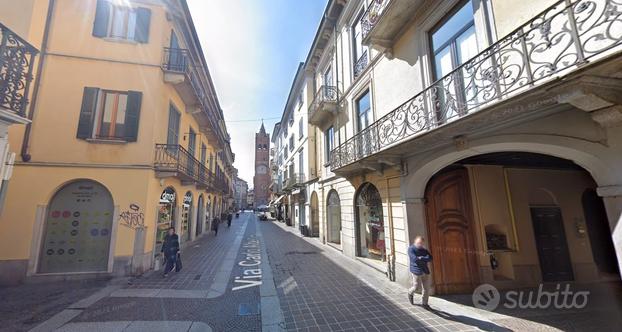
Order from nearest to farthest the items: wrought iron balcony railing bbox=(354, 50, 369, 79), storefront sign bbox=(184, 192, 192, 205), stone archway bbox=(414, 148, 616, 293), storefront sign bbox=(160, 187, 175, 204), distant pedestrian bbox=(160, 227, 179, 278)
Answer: stone archway bbox=(414, 148, 616, 293), distant pedestrian bbox=(160, 227, 179, 278), wrought iron balcony railing bbox=(354, 50, 369, 79), storefront sign bbox=(160, 187, 175, 204), storefront sign bbox=(184, 192, 192, 205)

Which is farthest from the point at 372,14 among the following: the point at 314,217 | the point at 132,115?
the point at 314,217

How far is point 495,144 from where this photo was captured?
4.39 meters

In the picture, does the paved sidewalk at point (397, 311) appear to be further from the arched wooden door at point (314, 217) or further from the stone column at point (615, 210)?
the arched wooden door at point (314, 217)

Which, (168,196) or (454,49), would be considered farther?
(168,196)

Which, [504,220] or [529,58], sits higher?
[529,58]

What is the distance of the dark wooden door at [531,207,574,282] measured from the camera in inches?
269

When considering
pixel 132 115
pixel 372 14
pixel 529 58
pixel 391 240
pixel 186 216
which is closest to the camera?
pixel 529 58

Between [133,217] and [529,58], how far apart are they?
1042 centimetres

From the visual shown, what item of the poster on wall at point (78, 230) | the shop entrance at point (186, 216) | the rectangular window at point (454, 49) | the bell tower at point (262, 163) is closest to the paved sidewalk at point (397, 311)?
the rectangular window at point (454, 49)

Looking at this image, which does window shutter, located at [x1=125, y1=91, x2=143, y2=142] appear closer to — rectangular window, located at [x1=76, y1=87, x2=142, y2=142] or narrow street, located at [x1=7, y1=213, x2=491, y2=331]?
rectangular window, located at [x1=76, y1=87, x2=142, y2=142]

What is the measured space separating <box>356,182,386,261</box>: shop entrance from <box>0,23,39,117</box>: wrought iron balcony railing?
380 inches

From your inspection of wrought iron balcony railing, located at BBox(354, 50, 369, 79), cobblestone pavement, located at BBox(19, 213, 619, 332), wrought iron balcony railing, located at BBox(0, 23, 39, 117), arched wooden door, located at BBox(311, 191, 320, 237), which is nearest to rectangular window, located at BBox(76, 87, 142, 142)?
wrought iron balcony railing, located at BBox(0, 23, 39, 117)

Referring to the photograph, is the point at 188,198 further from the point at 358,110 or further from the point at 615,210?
the point at 615,210

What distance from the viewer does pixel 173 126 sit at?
1038 cm
